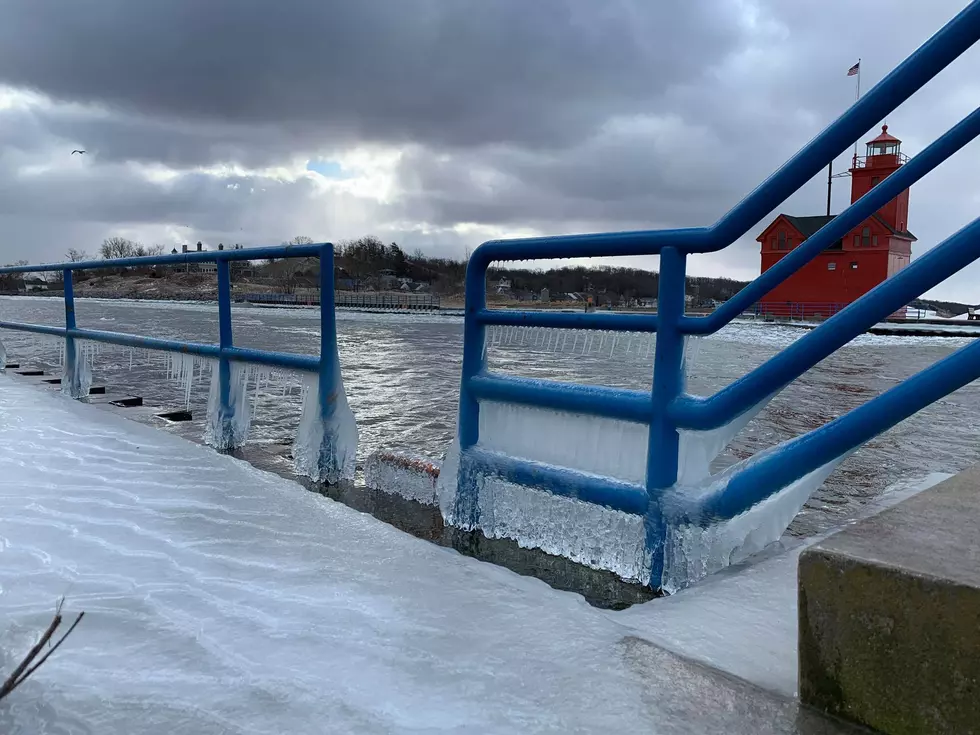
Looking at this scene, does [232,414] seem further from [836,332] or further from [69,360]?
[836,332]

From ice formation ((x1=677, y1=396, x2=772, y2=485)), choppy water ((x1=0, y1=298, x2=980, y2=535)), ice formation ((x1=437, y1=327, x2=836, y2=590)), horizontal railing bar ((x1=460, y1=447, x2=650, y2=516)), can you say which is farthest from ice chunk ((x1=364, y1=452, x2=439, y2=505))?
ice formation ((x1=677, y1=396, x2=772, y2=485))

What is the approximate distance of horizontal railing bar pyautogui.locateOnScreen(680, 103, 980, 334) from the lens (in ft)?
5.72

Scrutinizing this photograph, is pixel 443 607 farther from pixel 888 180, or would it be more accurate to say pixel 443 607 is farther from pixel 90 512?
pixel 888 180

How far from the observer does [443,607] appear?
1735mm

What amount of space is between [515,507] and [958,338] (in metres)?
27.3

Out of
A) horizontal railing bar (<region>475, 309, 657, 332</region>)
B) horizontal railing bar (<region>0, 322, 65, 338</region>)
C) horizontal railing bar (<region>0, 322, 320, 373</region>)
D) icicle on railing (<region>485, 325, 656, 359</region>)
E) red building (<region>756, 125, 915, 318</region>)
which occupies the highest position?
red building (<region>756, 125, 915, 318</region>)

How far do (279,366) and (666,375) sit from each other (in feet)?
6.85

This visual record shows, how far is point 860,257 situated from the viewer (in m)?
37.2

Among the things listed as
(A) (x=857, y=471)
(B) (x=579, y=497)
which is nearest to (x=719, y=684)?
(B) (x=579, y=497)

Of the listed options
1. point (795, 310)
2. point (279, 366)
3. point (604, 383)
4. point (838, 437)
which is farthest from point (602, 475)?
point (795, 310)

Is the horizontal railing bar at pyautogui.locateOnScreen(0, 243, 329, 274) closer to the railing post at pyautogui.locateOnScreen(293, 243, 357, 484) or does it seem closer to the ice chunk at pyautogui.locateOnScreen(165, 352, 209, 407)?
the railing post at pyautogui.locateOnScreen(293, 243, 357, 484)

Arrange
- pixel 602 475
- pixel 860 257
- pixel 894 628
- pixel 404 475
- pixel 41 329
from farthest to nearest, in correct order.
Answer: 1. pixel 860 257
2. pixel 41 329
3. pixel 404 475
4. pixel 602 475
5. pixel 894 628

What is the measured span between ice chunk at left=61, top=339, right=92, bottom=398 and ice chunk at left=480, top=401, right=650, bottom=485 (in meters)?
4.31

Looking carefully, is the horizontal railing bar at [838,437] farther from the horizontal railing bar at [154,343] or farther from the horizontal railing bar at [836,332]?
the horizontal railing bar at [154,343]
